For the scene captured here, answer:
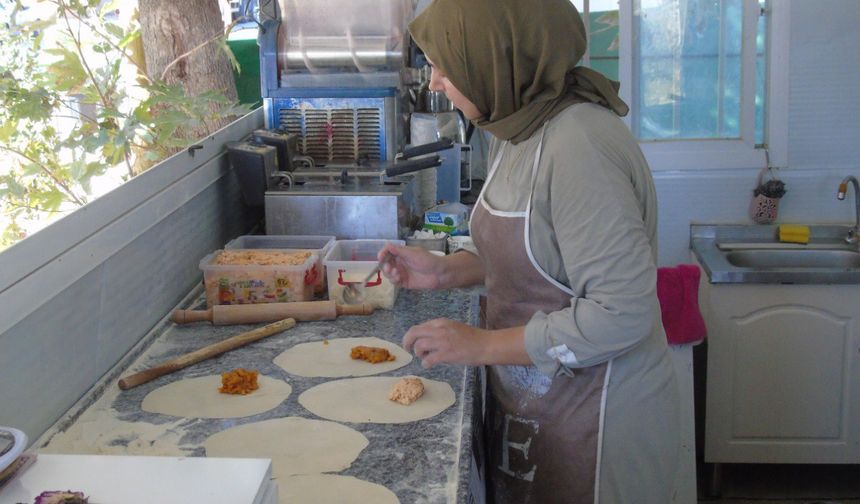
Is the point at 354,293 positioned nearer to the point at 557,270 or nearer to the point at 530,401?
the point at 530,401

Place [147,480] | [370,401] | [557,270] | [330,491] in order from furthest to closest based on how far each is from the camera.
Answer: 1. [370,401]
2. [557,270]
3. [330,491]
4. [147,480]

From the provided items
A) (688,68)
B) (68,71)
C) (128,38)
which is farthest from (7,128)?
(688,68)

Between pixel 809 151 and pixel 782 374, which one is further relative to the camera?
pixel 809 151

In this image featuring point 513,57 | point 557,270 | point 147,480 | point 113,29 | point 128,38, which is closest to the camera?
point 147,480

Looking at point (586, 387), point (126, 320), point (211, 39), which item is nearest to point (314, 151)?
point (211, 39)

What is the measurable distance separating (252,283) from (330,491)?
3.09 feet

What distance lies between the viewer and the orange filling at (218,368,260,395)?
1.75 metres

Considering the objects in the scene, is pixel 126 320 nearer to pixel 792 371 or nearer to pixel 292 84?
pixel 292 84

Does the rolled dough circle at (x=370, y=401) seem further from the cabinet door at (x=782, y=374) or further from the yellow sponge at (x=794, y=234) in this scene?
the yellow sponge at (x=794, y=234)

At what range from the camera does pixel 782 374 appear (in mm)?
3252

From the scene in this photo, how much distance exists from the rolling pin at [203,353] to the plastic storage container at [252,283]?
0.12 meters

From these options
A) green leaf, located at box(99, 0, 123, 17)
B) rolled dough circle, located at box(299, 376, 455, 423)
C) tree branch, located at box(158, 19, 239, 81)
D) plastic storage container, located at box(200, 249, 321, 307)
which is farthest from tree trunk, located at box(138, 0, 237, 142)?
rolled dough circle, located at box(299, 376, 455, 423)

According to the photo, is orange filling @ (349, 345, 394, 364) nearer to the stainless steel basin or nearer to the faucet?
the stainless steel basin

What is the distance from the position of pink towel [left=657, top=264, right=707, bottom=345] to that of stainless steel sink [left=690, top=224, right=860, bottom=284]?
1.49ft
